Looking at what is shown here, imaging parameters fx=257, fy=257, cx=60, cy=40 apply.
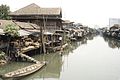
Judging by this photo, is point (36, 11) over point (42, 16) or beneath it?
over

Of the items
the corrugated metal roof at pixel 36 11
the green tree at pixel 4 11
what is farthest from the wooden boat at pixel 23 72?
the green tree at pixel 4 11

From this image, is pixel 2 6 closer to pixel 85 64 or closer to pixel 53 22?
pixel 53 22

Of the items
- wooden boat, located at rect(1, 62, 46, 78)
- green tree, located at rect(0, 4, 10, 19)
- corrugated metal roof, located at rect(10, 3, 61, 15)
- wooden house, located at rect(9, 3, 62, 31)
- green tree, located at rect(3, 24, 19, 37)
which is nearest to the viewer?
wooden boat, located at rect(1, 62, 46, 78)

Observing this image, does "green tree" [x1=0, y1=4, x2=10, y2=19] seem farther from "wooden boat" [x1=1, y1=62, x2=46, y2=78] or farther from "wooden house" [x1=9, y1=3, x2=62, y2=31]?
"wooden boat" [x1=1, y1=62, x2=46, y2=78]

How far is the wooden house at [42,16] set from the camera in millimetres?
38875

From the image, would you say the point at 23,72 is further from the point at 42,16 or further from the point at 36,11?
the point at 36,11

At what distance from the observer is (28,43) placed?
27.3 meters

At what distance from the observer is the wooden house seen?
38875mm

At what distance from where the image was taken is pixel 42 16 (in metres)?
39.2

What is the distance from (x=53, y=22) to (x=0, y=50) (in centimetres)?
1717

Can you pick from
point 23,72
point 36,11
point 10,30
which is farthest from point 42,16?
point 23,72

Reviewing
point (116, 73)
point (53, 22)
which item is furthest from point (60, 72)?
point (53, 22)

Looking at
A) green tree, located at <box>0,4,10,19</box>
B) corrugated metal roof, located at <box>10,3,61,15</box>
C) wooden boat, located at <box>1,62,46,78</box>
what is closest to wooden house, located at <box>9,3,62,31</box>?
corrugated metal roof, located at <box>10,3,61,15</box>

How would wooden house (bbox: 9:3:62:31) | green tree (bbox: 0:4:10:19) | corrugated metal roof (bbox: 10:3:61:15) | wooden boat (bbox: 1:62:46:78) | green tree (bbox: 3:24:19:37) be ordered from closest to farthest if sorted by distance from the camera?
wooden boat (bbox: 1:62:46:78) → green tree (bbox: 3:24:19:37) → wooden house (bbox: 9:3:62:31) → corrugated metal roof (bbox: 10:3:61:15) → green tree (bbox: 0:4:10:19)
